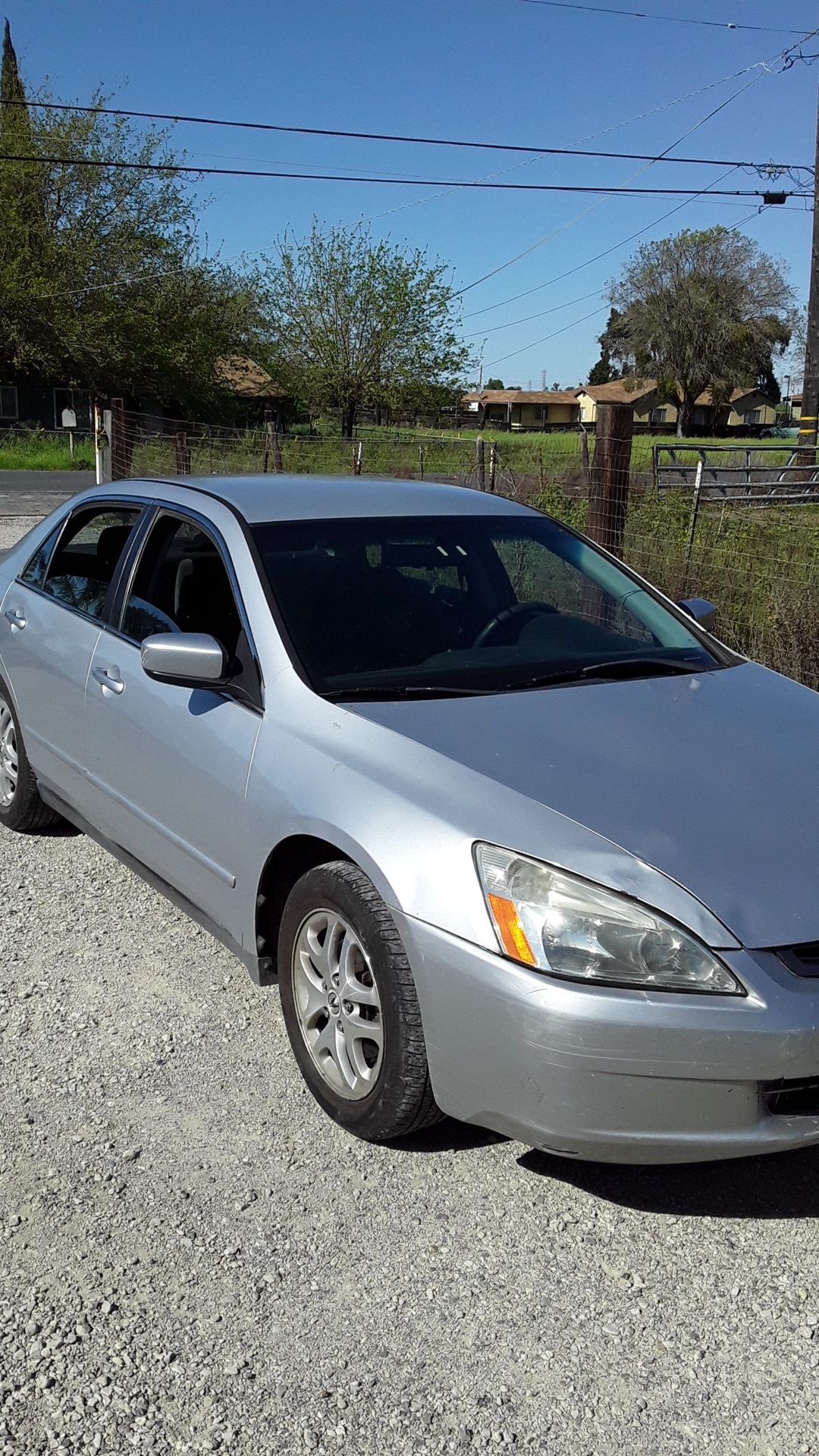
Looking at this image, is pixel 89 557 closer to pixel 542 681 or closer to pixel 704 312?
pixel 542 681

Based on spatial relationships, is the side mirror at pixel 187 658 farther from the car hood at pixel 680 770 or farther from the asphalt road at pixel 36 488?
the asphalt road at pixel 36 488

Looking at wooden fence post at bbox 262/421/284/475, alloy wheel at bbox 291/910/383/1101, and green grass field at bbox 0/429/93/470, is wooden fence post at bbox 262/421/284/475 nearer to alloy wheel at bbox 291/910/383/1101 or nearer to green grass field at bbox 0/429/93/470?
alloy wheel at bbox 291/910/383/1101

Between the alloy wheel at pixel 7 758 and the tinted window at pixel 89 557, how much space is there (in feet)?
2.02

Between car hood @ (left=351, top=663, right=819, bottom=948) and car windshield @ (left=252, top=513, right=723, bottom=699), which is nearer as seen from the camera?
car hood @ (left=351, top=663, right=819, bottom=948)

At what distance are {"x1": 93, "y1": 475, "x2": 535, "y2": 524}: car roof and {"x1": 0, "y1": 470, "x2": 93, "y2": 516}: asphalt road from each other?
15476mm

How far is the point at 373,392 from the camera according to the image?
45.3 metres

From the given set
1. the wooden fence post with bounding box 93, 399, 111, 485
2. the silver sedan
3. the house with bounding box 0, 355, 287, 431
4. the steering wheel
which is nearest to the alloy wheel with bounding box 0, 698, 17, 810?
the silver sedan

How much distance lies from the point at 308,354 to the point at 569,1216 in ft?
147

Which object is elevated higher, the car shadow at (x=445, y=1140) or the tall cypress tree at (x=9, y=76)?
the tall cypress tree at (x=9, y=76)

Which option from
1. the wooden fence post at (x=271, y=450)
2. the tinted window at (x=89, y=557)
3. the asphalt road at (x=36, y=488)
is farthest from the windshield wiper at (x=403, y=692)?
the asphalt road at (x=36, y=488)

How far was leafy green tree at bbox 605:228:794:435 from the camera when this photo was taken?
254 ft

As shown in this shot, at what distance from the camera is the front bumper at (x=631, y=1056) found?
8.23 ft

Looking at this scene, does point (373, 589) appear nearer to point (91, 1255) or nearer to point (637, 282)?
point (91, 1255)

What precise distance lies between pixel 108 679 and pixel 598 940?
2.28m
